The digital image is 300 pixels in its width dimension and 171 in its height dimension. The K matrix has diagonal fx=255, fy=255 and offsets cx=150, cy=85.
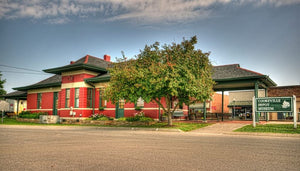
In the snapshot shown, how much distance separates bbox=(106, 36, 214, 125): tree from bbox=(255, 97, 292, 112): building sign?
3.43 meters

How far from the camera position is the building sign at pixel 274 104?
1659 centimetres

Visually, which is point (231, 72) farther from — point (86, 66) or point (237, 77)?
point (86, 66)

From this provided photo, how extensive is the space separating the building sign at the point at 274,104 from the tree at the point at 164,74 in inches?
135

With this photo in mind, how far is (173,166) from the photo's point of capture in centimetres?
604

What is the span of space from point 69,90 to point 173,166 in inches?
1001

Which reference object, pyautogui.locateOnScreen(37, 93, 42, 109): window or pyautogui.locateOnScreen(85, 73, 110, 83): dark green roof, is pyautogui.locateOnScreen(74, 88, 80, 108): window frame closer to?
pyautogui.locateOnScreen(85, 73, 110, 83): dark green roof

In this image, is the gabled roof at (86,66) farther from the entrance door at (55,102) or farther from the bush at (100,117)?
the bush at (100,117)

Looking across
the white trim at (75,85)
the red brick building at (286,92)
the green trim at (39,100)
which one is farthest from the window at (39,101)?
the red brick building at (286,92)

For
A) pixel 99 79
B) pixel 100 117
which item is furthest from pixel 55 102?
pixel 100 117

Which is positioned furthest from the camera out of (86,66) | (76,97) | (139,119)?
(76,97)

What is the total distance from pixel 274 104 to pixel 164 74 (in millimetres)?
7649

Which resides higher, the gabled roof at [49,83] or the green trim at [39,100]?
the gabled roof at [49,83]

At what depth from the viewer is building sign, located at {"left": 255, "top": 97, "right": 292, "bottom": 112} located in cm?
1659

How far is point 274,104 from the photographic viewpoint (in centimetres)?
1711
